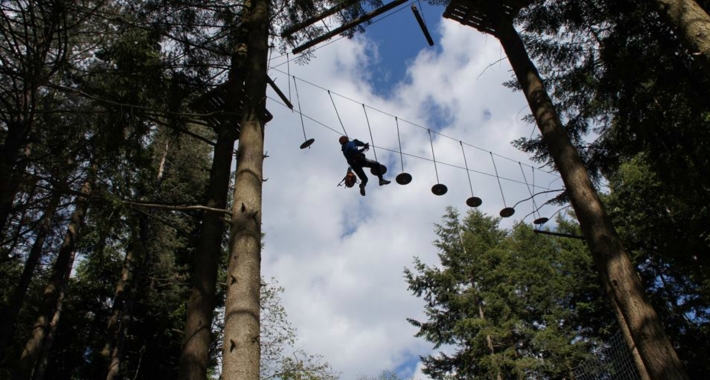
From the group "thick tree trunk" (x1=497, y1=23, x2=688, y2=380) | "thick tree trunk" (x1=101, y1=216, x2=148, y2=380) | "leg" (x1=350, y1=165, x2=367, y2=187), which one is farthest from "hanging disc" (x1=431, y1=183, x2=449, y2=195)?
"thick tree trunk" (x1=101, y1=216, x2=148, y2=380)

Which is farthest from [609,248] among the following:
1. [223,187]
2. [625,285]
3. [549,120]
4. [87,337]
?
[87,337]

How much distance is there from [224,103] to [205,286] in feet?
7.22

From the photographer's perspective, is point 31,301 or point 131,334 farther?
point 131,334

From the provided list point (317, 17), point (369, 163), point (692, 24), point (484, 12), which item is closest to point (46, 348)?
point (369, 163)

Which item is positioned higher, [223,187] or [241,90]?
[241,90]

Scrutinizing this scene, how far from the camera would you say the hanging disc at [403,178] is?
6.56 m

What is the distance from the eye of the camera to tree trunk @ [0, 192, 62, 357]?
728cm

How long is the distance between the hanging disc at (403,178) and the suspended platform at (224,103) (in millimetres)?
2121

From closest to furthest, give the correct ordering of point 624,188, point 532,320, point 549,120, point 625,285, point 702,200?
point 625,285
point 549,120
point 702,200
point 624,188
point 532,320

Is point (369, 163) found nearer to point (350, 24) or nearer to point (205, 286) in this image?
point (350, 24)

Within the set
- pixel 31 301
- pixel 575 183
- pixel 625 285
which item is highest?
pixel 31 301

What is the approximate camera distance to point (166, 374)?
44.6 feet

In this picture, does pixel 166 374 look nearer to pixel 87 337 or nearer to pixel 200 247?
pixel 87 337

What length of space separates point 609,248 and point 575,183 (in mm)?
835
